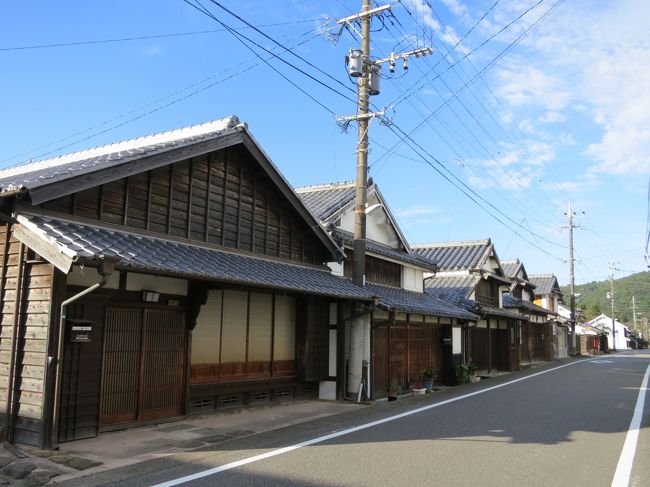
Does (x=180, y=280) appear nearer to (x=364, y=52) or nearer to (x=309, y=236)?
(x=309, y=236)

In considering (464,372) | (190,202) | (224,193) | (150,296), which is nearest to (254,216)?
(224,193)

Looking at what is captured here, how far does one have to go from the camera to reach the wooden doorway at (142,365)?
9477mm

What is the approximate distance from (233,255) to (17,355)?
5.00 m

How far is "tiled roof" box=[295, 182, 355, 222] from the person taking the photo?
677 inches

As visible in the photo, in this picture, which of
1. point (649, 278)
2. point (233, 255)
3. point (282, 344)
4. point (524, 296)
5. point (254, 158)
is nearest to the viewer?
point (233, 255)

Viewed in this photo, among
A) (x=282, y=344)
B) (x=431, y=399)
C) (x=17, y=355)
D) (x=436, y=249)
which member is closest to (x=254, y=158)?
(x=282, y=344)

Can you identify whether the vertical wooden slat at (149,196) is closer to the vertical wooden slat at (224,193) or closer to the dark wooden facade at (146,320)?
the dark wooden facade at (146,320)

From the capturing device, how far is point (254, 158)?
515 inches

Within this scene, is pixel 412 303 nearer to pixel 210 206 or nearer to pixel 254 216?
pixel 254 216

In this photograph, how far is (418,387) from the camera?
1828cm

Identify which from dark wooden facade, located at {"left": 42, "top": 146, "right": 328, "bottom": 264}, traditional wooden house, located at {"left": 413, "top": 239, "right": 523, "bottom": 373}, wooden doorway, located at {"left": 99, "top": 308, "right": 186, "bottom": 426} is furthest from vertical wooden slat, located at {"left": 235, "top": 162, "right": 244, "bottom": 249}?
traditional wooden house, located at {"left": 413, "top": 239, "right": 523, "bottom": 373}

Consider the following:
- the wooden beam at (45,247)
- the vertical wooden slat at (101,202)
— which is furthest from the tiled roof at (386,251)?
the wooden beam at (45,247)

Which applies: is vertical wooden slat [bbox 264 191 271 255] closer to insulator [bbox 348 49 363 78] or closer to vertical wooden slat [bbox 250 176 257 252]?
vertical wooden slat [bbox 250 176 257 252]

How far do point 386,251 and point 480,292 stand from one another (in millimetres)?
11499
